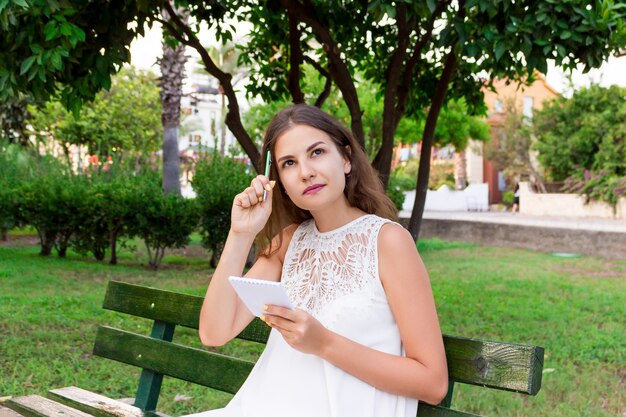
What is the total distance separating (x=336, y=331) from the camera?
2.05 meters

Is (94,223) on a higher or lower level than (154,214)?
lower

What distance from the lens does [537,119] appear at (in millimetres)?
31344

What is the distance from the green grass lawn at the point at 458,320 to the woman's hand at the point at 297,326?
281 cm

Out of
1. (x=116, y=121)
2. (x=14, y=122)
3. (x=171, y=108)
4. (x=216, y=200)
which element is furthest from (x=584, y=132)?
(x=216, y=200)

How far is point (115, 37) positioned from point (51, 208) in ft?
23.8

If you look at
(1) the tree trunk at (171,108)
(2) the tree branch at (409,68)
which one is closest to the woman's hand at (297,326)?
(2) the tree branch at (409,68)

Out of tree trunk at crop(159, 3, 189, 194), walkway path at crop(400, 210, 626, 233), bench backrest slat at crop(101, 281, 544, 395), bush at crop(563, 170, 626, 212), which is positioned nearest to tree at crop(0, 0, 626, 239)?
bench backrest slat at crop(101, 281, 544, 395)

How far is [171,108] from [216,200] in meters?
3.42

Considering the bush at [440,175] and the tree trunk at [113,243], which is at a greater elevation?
the bush at [440,175]

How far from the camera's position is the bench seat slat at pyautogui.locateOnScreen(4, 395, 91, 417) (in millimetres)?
2799

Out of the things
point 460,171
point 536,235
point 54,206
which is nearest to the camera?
point 54,206

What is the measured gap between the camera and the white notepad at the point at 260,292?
172 centimetres

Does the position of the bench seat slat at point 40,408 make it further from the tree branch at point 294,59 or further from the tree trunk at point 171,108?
the tree trunk at point 171,108

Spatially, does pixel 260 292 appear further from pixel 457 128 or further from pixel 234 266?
pixel 457 128
